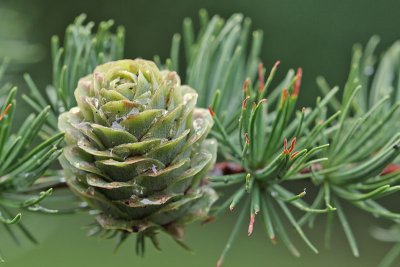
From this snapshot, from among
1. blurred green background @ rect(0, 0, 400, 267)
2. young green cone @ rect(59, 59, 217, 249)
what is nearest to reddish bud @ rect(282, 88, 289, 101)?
young green cone @ rect(59, 59, 217, 249)

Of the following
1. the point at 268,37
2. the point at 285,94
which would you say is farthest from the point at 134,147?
the point at 268,37

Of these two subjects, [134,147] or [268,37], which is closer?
[134,147]

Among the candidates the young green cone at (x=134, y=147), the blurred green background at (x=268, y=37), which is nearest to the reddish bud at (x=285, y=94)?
the young green cone at (x=134, y=147)

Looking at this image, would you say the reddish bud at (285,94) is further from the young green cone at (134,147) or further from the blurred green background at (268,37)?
the blurred green background at (268,37)

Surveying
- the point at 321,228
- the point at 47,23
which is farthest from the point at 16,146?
the point at 321,228

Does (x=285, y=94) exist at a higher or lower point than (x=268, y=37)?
higher

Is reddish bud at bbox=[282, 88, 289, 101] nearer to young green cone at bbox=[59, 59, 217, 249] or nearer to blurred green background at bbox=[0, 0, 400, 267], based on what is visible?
young green cone at bbox=[59, 59, 217, 249]

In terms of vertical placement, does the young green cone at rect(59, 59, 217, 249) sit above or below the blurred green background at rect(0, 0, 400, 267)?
above

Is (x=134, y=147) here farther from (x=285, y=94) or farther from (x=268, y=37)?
(x=268, y=37)
